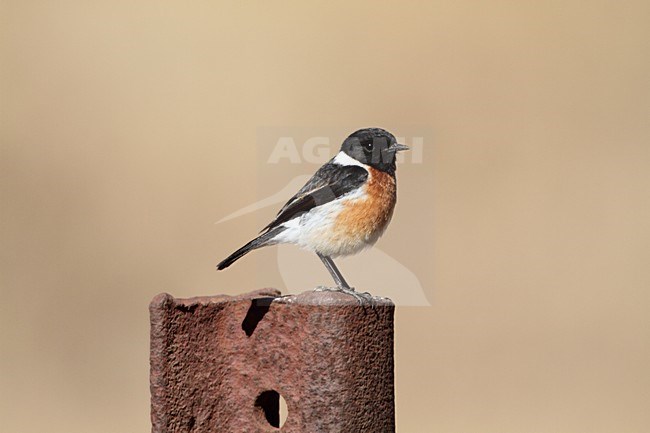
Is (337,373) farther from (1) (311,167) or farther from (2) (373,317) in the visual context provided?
(1) (311,167)

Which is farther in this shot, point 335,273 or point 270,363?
point 335,273

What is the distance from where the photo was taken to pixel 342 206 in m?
2.50

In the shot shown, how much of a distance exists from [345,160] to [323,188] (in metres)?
0.10

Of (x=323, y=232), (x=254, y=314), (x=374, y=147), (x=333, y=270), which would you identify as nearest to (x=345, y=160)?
(x=374, y=147)

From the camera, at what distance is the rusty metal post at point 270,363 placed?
1.98 m

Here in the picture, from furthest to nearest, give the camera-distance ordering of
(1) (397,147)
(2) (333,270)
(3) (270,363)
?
(2) (333,270) → (1) (397,147) → (3) (270,363)

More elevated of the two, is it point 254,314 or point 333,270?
point 333,270

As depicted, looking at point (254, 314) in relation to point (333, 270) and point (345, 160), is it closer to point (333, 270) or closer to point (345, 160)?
point (333, 270)

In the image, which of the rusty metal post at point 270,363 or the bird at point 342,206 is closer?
the rusty metal post at point 270,363

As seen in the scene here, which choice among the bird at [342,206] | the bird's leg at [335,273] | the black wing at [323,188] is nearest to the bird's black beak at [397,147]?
the bird at [342,206]

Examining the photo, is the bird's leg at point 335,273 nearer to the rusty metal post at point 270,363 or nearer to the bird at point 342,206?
the bird at point 342,206

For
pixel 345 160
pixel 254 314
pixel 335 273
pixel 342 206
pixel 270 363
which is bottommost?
pixel 270 363

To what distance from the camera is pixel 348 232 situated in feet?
8.14

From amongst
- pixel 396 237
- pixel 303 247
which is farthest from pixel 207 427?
pixel 396 237
